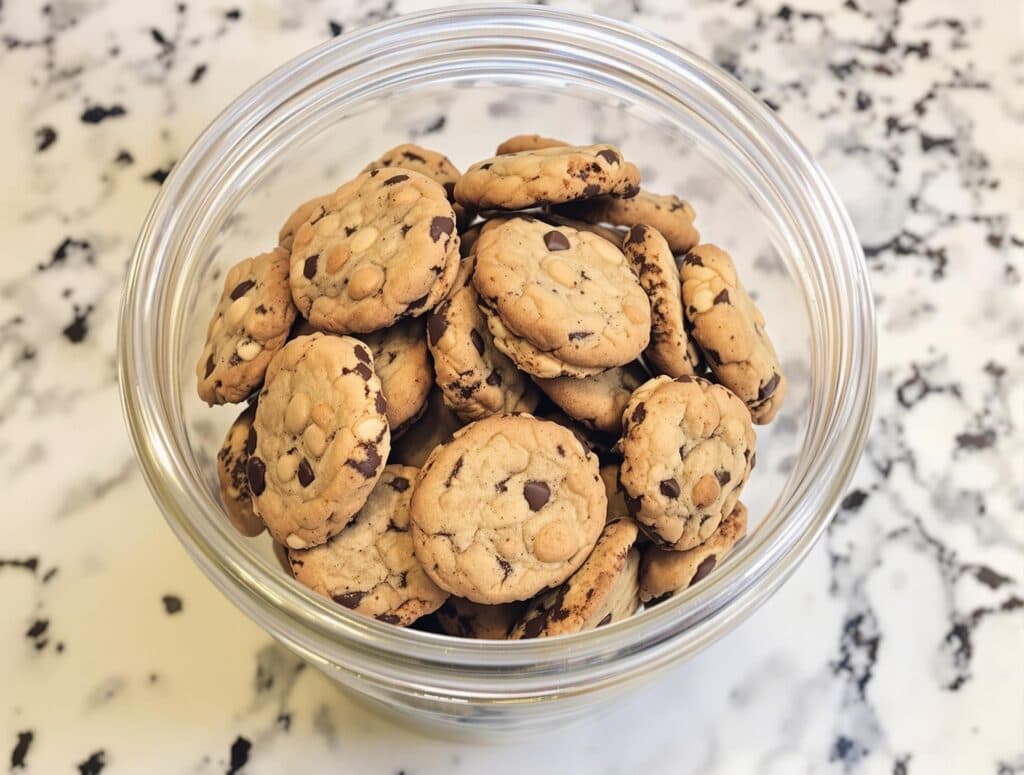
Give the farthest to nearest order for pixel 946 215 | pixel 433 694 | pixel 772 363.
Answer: pixel 946 215
pixel 772 363
pixel 433 694

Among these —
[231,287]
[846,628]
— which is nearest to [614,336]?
[231,287]

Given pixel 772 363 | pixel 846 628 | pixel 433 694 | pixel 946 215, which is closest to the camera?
pixel 433 694

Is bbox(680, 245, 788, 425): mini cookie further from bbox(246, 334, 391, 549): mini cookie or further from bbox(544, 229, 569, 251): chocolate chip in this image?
bbox(246, 334, 391, 549): mini cookie

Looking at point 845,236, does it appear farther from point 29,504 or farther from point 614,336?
point 29,504

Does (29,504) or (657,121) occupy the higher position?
(657,121)

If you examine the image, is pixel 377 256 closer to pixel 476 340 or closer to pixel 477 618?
pixel 476 340

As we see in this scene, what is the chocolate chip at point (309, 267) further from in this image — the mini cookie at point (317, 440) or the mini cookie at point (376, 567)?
the mini cookie at point (376, 567)

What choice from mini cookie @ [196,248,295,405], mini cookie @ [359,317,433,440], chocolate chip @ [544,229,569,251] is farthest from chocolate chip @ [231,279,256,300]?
chocolate chip @ [544,229,569,251]
